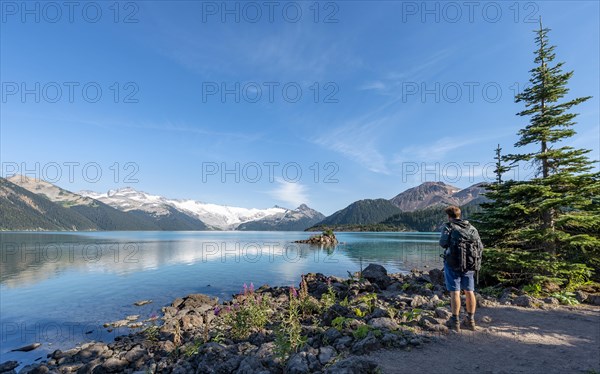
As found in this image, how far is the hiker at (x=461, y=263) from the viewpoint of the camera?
910cm

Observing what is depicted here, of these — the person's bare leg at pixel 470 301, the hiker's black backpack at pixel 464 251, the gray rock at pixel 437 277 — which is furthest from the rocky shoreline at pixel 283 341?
the gray rock at pixel 437 277

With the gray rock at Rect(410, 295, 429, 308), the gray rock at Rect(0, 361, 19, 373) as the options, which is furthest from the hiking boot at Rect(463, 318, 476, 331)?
the gray rock at Rect(0, 361, 19, 373)

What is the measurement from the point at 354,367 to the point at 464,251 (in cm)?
497

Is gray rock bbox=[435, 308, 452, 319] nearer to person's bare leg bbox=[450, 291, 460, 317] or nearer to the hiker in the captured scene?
the hiker

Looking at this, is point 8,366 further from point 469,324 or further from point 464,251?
point 464,251

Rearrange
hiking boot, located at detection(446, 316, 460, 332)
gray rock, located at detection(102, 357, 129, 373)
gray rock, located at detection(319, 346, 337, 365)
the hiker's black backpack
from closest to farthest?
1. gray rock, located at detection(319, 346, 337, 365)
2. the hiker's black backpack
3. hiking boot, located at detection(446, 316, 460, 332)
4. gray rock, located at detection(102, 357, 129, 373)

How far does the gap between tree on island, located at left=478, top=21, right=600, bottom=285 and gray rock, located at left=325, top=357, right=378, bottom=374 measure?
1189cm

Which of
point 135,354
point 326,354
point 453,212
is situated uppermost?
point 453,212

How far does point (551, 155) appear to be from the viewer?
15430mm

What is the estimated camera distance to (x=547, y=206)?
14.3 metres

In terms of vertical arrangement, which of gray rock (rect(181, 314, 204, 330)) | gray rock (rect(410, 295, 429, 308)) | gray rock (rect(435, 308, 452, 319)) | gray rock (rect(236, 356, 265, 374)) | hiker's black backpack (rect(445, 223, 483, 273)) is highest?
hiker's black backpack (rect(445, 223, 483, 273))


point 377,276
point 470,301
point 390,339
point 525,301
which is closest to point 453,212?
point 470,301

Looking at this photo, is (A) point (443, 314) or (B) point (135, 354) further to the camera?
(B) point (135, 354)

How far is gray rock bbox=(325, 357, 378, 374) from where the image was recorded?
6.38 m
